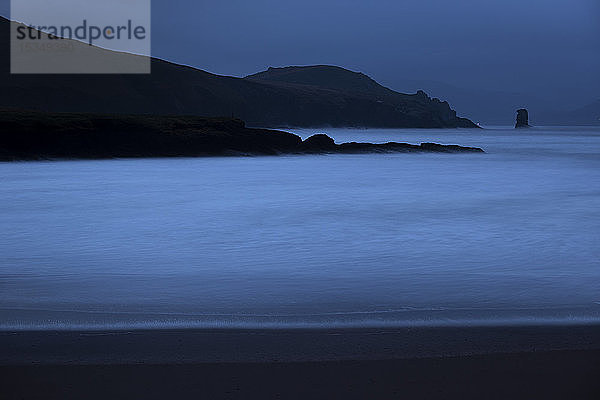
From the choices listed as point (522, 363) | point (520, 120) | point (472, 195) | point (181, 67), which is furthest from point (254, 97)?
point (522, 363)

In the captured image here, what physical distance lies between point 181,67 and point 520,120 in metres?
88.3

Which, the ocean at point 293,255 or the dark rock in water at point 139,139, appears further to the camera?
the dark rock in water at point 139,139

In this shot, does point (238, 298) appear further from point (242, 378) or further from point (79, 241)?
point (79, 241)

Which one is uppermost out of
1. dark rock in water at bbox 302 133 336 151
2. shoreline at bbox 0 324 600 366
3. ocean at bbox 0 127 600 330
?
dark rock in water at bbox 302 133 336 151

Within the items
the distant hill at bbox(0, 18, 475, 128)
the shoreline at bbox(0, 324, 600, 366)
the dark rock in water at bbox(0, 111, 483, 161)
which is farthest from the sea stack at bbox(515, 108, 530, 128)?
the shoreline at bbox(0, 324, 600, 366)

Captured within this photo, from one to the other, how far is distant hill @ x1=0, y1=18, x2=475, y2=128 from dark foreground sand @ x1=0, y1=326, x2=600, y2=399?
2655 inches

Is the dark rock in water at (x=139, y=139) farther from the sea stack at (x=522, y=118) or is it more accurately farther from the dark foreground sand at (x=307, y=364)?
the sea stack at (x=522, y=118)

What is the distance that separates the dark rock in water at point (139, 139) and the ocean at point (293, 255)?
10.1 metres

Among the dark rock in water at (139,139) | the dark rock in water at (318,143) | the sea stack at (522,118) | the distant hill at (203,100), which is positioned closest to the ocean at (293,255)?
the dark rock in water at (139,139)

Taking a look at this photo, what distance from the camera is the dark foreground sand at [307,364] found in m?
2.75

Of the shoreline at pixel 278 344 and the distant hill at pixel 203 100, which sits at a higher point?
the distant hill at pixel 203 100

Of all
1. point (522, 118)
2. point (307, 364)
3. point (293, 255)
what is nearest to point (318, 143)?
point (293, 255)

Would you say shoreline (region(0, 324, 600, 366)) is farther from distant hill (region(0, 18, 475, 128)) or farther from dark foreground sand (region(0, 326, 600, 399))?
distant hill (region(0, 18, 475, 128))

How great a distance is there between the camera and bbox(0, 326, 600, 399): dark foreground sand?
2.75m
